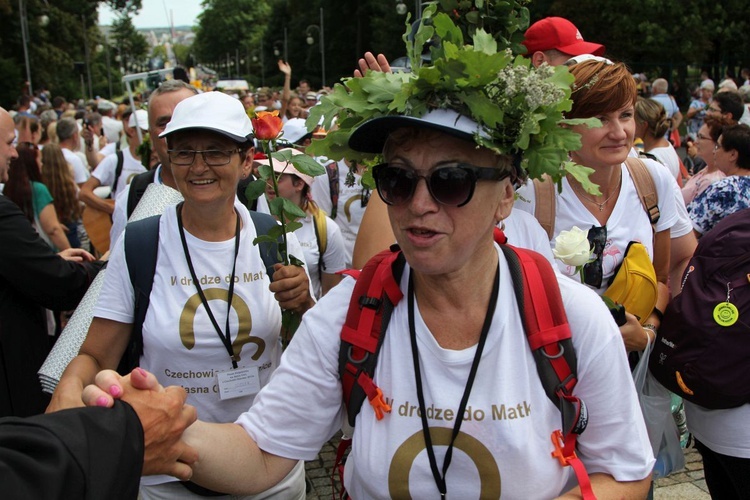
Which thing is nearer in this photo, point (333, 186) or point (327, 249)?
point (327, 249)

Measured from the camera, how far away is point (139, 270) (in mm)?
2906

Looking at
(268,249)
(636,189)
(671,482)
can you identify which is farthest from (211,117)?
(671,482)

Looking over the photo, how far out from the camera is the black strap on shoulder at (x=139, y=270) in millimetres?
2891

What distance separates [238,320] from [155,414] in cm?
102

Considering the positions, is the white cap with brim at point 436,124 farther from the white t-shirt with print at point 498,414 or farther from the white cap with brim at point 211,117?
the white cap with brim at point 211,117

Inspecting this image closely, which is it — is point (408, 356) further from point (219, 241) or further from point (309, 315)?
point (219, 241)

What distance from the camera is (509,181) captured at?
6.68 feet

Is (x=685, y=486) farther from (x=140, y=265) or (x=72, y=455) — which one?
(x=72, y=455)

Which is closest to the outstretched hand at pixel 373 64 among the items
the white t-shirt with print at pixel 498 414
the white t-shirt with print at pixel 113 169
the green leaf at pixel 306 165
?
the green leaf at pixel 306 165

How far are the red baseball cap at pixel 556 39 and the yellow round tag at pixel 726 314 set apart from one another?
179 cm

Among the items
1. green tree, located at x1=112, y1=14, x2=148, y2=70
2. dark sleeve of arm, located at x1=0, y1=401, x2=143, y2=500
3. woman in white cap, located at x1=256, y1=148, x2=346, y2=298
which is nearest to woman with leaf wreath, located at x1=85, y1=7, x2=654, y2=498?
dark sleeve of arm, located at x1=0, y1=401, x2=143, y2=500

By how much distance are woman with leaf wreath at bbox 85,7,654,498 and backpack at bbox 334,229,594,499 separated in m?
0.02

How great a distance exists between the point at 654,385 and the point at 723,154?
2793 mm

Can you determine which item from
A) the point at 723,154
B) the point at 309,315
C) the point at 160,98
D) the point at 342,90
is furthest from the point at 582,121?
the point at 723,154
